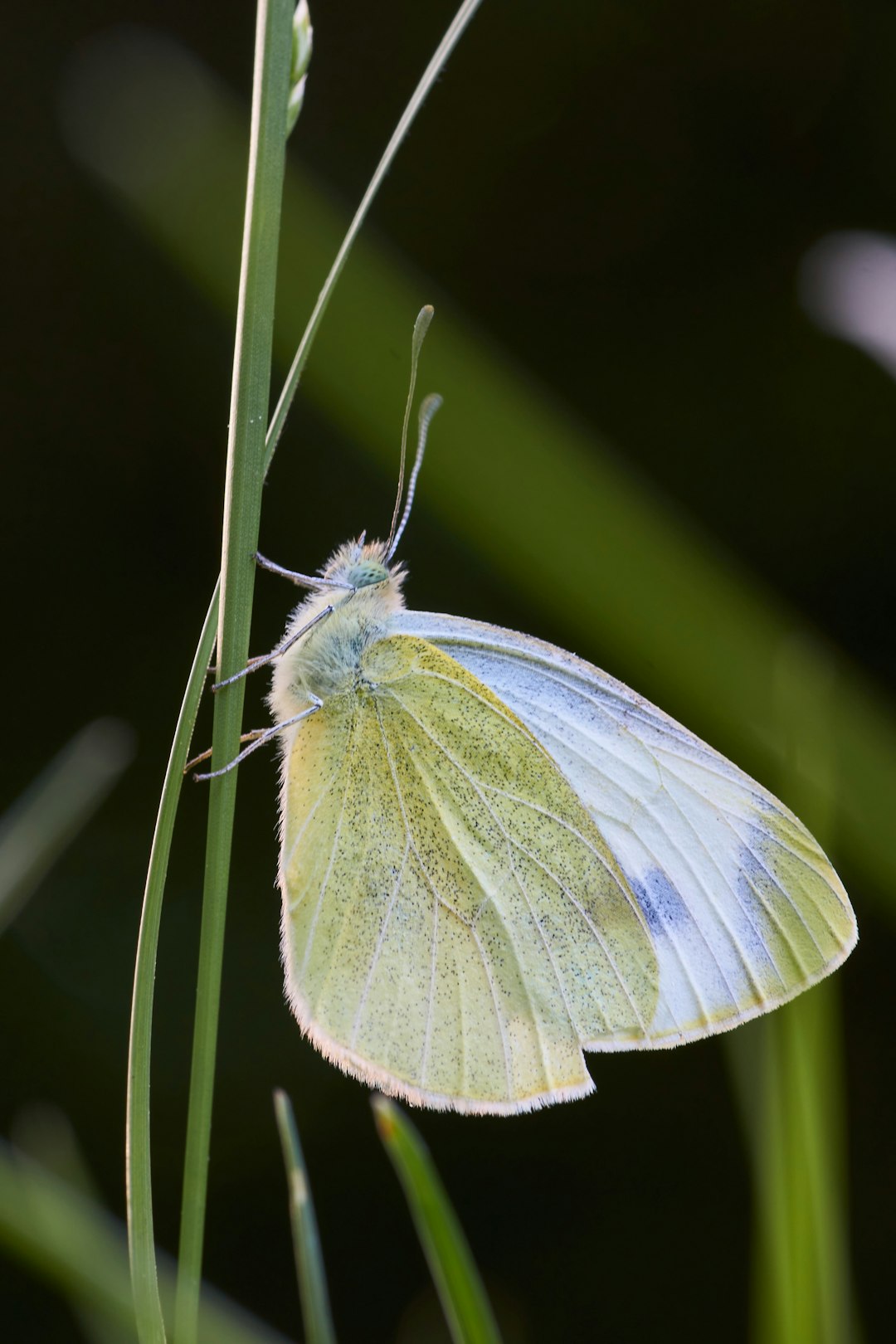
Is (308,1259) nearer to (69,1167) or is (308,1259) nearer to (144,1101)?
(144,1101)

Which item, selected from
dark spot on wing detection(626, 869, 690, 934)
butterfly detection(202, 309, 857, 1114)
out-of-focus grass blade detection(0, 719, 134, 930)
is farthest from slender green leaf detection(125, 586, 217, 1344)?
dark spot on wing detection(626, 869, 690, 934)

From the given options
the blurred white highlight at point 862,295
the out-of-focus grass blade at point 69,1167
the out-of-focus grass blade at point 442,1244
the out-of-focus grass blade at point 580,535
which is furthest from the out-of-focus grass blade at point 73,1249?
the blurred white highlight at point 862,295

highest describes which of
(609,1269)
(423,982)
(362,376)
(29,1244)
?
(362,376)

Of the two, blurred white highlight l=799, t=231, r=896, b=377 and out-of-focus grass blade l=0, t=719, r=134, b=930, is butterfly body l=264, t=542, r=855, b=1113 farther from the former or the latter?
blurred white highlight l=799, t=231, r=896, b=377

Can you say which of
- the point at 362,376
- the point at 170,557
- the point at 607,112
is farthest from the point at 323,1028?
the point at 607,112

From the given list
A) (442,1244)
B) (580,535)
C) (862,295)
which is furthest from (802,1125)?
(862,295)

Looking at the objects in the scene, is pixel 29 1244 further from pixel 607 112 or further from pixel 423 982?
pixel 607 112
